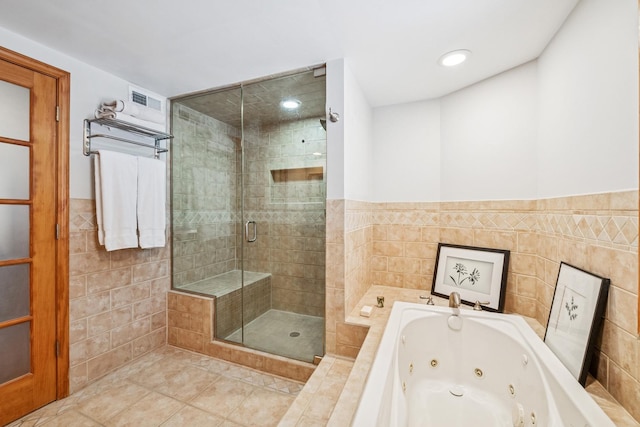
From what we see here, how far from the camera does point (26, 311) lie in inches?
61.8

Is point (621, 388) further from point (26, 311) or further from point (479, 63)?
point (26, 311)

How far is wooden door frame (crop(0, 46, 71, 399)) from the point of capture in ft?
5.54

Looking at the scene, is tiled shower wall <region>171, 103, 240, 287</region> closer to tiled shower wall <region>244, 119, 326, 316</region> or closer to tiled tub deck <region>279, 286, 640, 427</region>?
tiled shower wall <region>244, 119, 326, 316</region>

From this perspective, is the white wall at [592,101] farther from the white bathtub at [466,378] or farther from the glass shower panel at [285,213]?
the glass shower panel at [285,213]

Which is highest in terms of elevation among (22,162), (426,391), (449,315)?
(22,162)

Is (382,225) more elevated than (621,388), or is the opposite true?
(382,225)

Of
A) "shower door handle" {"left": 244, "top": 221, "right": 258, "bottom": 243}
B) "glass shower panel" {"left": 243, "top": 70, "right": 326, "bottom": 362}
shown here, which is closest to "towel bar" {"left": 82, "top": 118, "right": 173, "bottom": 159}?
"glass shower panel" {"left": 243, "top": 70, "right": 326, "bottom": 362}

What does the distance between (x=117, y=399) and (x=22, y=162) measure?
5.36 ft

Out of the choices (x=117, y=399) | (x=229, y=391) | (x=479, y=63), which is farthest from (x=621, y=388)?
(x=117, y=399)

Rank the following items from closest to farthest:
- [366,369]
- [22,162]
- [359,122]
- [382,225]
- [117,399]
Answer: [366,369] < [22,162] < [117,399] < [359,122] < [382,225]

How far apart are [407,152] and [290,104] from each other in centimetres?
117

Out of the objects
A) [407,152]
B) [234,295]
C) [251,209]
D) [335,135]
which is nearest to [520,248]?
[407,152]

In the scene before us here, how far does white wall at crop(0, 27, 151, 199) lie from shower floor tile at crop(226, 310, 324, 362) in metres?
1.66

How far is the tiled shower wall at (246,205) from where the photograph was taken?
93.3 inches
